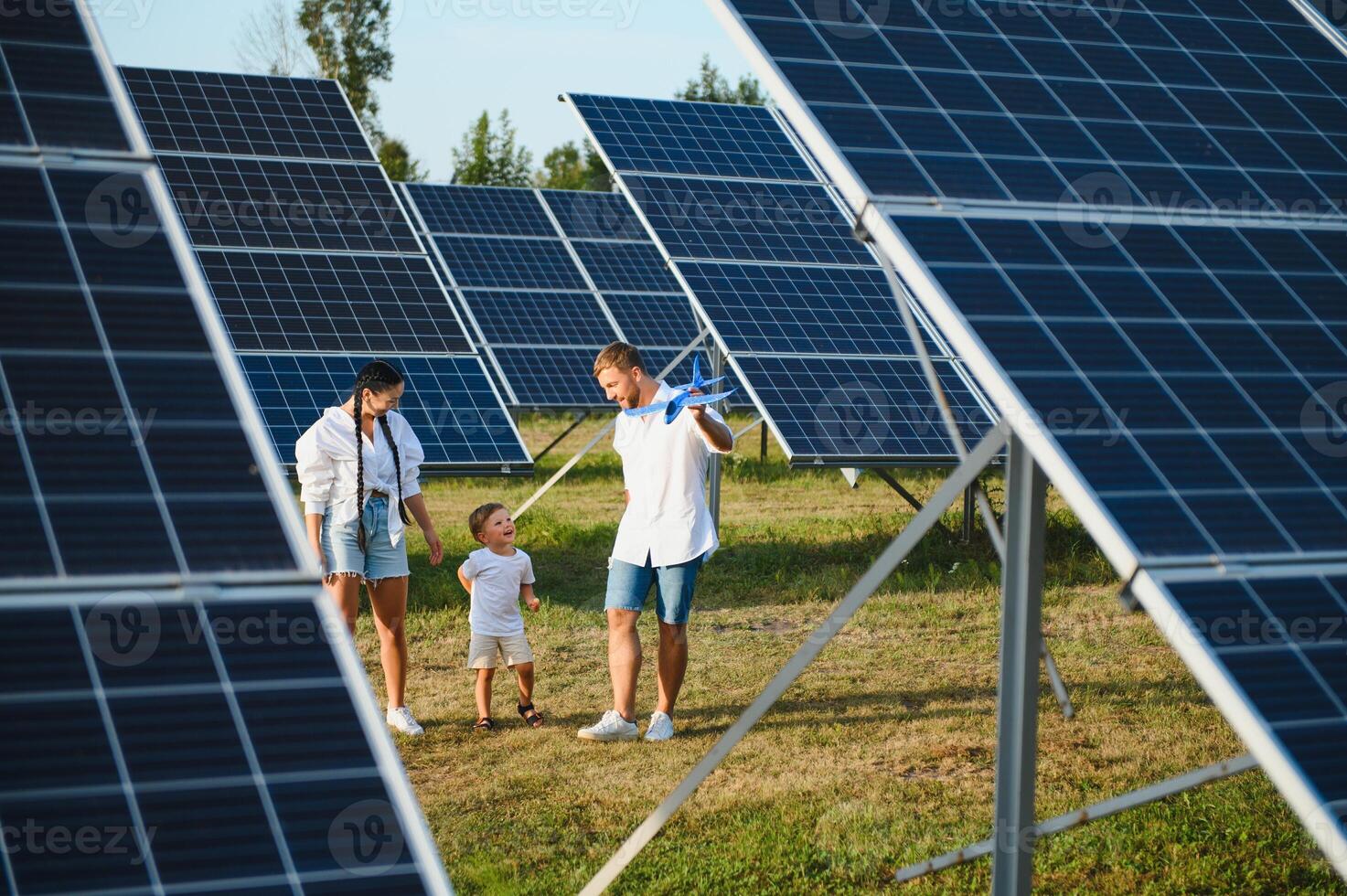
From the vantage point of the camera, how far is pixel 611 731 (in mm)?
8305

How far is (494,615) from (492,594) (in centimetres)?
14

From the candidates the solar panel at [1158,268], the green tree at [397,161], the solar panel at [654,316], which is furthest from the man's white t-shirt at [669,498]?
the green tree at [397,161]

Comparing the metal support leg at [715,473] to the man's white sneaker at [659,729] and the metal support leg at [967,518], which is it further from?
the man's white sneaker at [659,729]

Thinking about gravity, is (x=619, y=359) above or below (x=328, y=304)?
below

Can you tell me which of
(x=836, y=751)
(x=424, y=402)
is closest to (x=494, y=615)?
(x=836, y=751)

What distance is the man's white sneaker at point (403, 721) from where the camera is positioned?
333 inches

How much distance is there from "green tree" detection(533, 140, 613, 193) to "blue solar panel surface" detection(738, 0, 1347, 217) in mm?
51022

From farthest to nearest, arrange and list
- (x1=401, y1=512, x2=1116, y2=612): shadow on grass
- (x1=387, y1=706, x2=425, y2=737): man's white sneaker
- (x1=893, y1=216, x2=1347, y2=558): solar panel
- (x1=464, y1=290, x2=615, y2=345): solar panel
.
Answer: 1. (x1=464, y1=290, x2=615, y2=345): solar panel
2. (x1=401, y1=512, x2=1116, y2=612): shadow on grass
3. (x1=387, y1=706, x2=425, y2=737): man's white sneaker
4. (x1=893, y1=216, x2=1347, y2=558): solar panel

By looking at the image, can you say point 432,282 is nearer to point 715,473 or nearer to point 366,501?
point 715,473

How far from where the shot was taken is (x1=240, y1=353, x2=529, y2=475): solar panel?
11.1m

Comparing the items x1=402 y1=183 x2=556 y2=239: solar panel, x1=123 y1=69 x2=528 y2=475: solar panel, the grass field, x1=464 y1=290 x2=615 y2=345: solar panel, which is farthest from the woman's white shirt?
x1=402 y1=183 x2=556 y2=239: solar panel

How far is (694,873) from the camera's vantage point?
20.8ft

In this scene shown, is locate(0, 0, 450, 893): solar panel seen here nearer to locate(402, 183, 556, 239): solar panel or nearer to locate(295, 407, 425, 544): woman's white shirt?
locate(295, 407, 425, 544): woman's white shirt

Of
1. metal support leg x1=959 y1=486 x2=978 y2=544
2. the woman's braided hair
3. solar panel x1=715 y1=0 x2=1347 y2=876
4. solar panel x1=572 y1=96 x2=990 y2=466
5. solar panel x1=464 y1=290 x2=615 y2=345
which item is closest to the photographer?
solar panel x1=715 y1=0 x2=1347 y2=876
